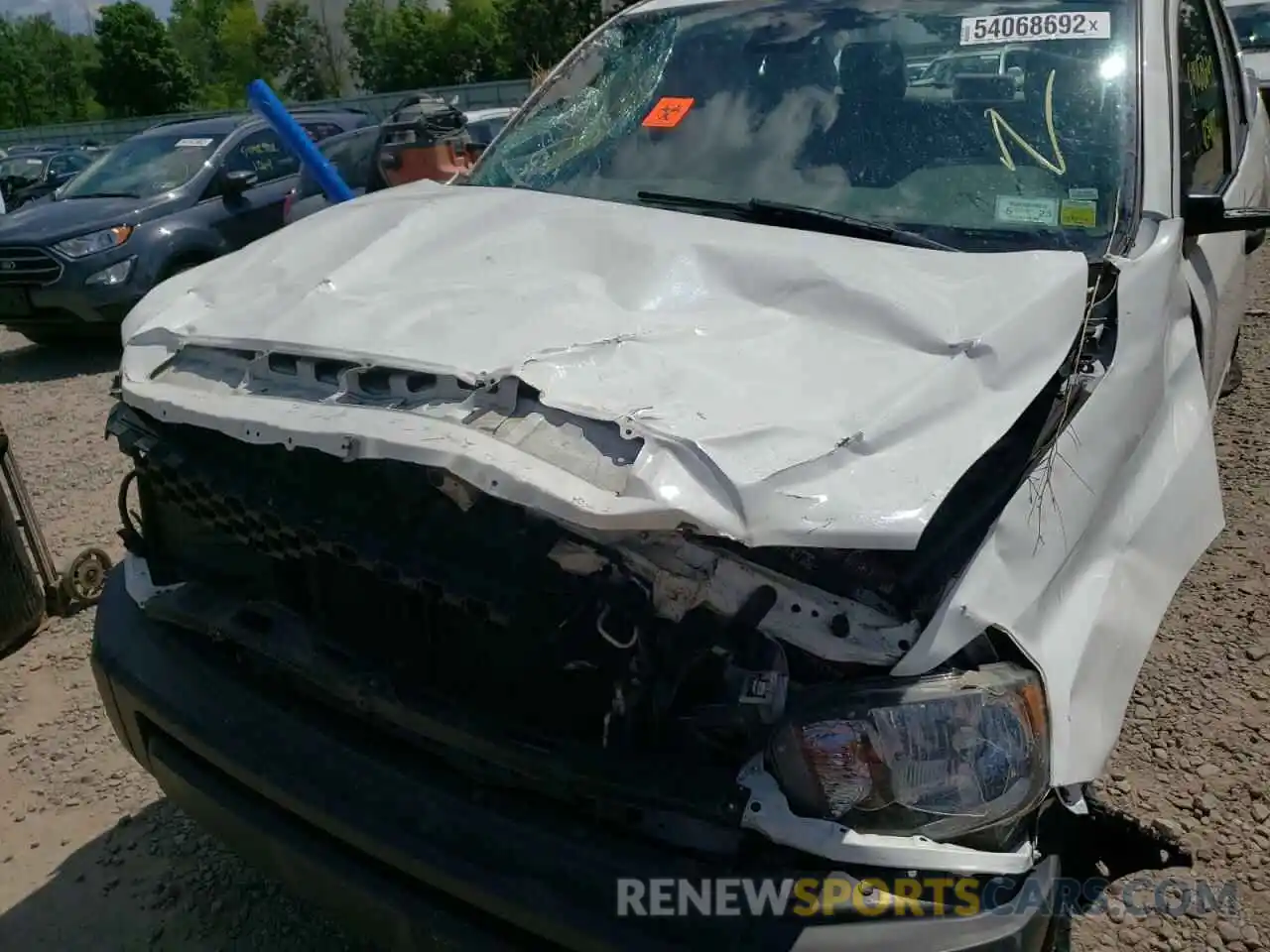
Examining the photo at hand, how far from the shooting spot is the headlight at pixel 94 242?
777 centimetres

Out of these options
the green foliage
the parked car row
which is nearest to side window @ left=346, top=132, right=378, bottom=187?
the parked car row

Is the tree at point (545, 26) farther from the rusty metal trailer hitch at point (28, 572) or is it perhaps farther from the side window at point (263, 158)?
the rusty metal trailer hitch at point (28, 572)

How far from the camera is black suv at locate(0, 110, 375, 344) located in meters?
7.76

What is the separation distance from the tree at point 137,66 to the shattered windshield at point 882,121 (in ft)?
195

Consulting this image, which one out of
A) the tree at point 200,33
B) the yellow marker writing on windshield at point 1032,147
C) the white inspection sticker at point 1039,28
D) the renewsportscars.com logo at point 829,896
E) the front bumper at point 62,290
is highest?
the tree at point 200,33

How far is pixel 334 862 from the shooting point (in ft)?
6.29

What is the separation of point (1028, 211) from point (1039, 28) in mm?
629

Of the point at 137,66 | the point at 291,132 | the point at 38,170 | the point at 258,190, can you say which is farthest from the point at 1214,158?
the point at 137,66

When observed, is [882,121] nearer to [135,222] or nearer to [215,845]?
[215,845]

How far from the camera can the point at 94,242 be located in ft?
25.9

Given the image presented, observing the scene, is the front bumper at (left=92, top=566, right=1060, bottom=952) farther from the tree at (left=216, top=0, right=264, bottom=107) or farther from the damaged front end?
the tree at (left=216, top=0, right=264, bottom=107)

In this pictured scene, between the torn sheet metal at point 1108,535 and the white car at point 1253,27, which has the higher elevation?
the white car at point 1253,27

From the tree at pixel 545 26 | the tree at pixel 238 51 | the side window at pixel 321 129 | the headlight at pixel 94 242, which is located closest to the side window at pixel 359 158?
the headlight at pixel 94 242

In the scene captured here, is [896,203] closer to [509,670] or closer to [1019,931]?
[509,670]
